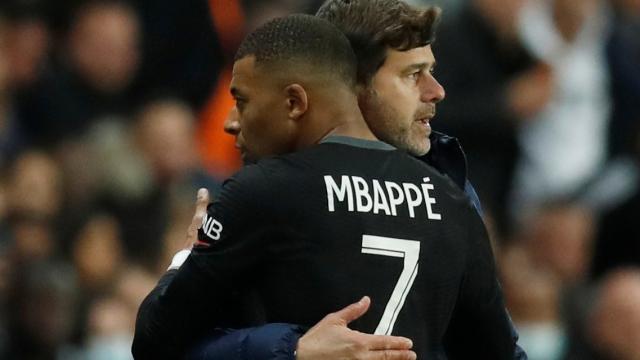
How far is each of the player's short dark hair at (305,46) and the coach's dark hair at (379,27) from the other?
0.12m

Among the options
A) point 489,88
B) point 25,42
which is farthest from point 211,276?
point 25,42

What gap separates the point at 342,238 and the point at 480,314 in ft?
1.32

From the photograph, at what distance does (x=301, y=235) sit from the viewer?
354cm

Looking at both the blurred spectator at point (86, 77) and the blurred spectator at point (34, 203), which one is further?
the blurred spectator at point (86, 77)

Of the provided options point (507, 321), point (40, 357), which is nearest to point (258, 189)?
point (507, 321)

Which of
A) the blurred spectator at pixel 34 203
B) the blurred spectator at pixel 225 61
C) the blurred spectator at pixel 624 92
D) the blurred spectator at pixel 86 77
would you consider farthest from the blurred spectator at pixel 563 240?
the blurred spectator at pixel 34 203

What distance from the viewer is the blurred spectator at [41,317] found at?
23.4ft

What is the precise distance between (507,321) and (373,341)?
42 centimetres

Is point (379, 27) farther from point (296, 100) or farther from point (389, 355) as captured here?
point (389, 355)

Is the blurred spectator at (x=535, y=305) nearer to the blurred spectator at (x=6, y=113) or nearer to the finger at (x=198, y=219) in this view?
the blurred spectator at (x=6, y=113)

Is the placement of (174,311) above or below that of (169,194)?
above

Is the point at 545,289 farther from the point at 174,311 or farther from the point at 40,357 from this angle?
the point at 174,311

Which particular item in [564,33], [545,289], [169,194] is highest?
[564,33]

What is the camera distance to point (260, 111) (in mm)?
3627
